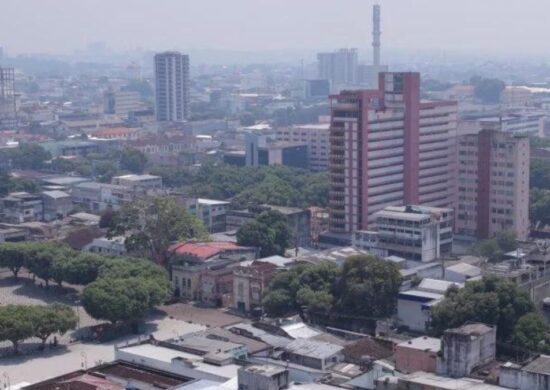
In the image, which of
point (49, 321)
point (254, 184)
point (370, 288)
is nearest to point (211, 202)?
point (254, 184)

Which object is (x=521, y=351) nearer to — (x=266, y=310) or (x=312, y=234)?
(x=266, y=310)

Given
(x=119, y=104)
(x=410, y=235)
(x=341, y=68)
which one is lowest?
(x=410, y=235)

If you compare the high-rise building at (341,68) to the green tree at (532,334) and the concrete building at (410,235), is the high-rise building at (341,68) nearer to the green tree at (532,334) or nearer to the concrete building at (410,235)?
the concrete building at (410,235)

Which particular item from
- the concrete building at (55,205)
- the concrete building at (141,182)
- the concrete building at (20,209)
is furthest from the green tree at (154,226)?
the concrete building at (141,182)

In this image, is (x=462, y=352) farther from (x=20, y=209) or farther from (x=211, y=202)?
(x=20, y=209)

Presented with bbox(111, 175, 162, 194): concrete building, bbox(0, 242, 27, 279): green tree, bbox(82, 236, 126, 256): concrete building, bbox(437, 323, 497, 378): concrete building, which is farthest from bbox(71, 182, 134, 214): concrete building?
bbox(437, 323, 497, 378): concrete building

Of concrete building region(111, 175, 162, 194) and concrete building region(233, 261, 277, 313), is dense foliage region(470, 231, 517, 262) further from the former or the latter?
concrete building region(111, 175, 162, 194)

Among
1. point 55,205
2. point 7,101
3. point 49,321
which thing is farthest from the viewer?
point 7,101
